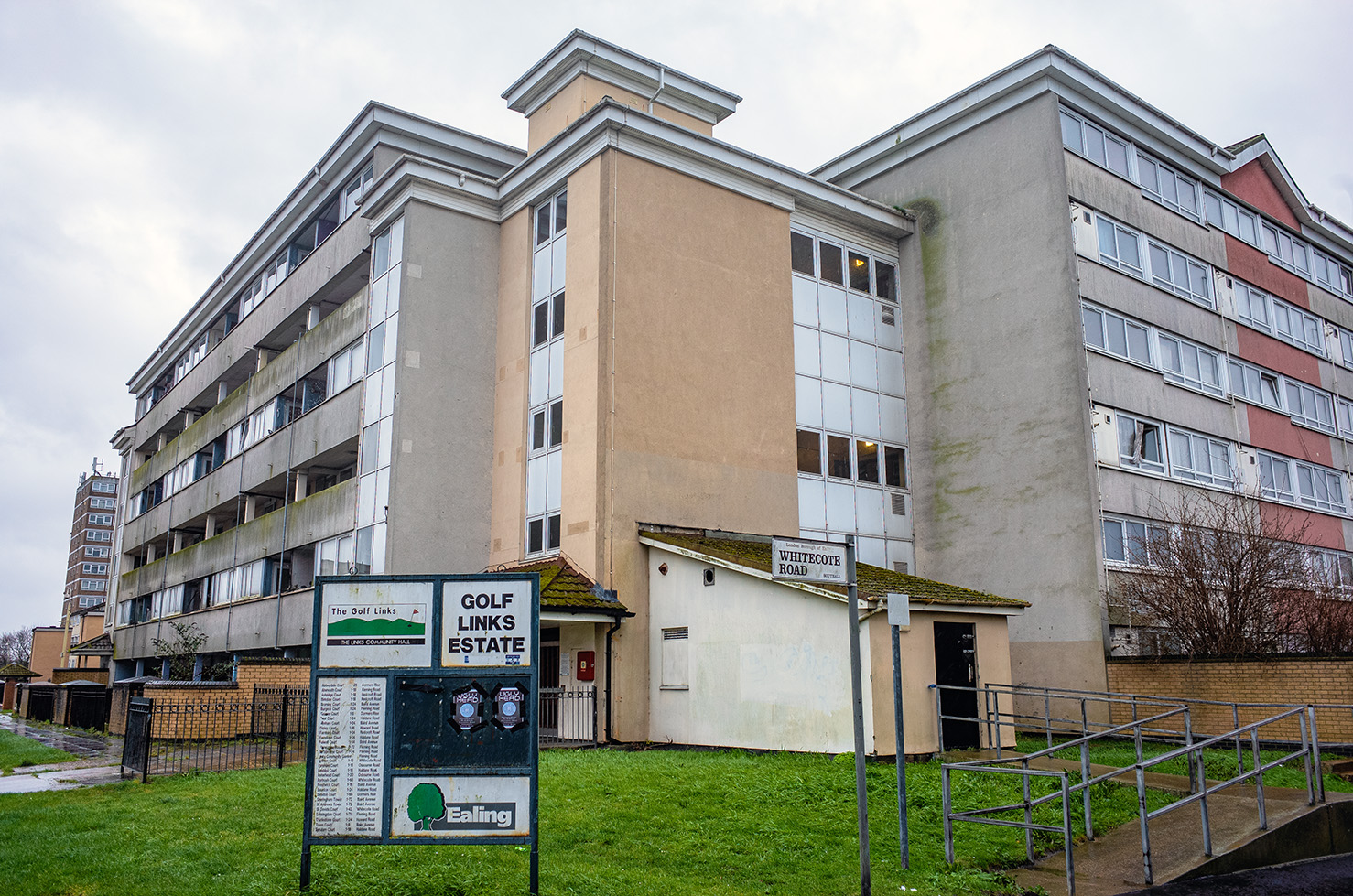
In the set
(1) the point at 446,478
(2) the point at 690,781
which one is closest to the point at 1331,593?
(2) the point at 690,781

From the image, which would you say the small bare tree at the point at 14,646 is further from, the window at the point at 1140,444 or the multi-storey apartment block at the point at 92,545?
the window at the point at 1140,444

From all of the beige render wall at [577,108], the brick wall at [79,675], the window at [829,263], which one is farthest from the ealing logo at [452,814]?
the brick wall at [79,675]

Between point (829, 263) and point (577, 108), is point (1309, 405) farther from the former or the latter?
point (577, 108)

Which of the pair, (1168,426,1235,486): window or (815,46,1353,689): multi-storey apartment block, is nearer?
(815,46,1353,689): multi-storey apartment block

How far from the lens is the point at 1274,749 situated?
19.0m

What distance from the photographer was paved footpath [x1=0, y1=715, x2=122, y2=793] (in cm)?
1402

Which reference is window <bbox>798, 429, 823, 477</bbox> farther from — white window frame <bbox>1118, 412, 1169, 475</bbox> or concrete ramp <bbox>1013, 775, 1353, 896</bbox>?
concrete ramp <bbox>1013, 775, 1353, 896</bbox>

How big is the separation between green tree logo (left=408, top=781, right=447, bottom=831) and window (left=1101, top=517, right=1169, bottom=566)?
19450 mm

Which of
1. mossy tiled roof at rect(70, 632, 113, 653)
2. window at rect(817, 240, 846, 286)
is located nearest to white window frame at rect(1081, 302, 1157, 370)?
window at rect(817, 240, 846, 286)

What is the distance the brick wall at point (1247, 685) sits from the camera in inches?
727

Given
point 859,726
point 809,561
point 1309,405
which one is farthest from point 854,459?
point 859,726

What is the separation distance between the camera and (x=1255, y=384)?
29281 millimetres

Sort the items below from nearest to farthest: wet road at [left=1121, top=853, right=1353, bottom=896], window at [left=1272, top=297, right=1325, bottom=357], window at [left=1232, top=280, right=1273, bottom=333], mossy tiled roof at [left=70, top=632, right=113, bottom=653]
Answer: wet road at [left=1121, top=853, right=1353, bottom=896] < window at [left=1232, top=280, right=1273, bottom=333] < window at [left=1272, top=297, right=1325, bottom=357] < mossy tiled roof at [left=70, top=632, right=113, bottom=653]

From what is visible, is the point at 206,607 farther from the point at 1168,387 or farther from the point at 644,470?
the point at 1168,387
